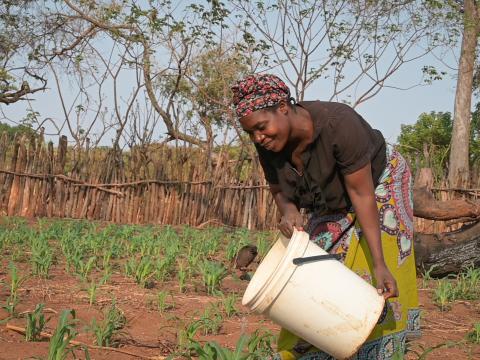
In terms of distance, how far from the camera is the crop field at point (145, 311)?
9.94 feet

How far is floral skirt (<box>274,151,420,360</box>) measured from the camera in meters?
2.47

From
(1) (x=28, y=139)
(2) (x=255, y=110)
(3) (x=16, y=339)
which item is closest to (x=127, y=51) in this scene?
(1) (x=28, y=139)

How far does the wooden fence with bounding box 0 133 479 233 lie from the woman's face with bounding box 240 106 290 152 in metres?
7.59

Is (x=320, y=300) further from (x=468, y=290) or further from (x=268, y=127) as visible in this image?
(x=468, y=290)

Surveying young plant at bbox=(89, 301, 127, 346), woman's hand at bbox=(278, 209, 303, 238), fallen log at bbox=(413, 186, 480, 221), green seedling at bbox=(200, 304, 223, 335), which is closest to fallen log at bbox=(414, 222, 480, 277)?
fallen log at bbox=(413, 186, 480, 221)

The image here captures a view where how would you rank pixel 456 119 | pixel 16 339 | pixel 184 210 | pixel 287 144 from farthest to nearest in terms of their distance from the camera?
pixel 456 119 < pixel 184 210 < pixel 16 339 < pixel 287 144

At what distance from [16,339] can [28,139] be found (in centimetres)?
783

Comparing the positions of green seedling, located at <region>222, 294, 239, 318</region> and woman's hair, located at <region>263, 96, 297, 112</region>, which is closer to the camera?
woman's hair, located at <region>263, 96, 297, 112</region>

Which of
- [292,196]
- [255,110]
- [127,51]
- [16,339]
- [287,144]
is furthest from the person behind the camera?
[127,51]

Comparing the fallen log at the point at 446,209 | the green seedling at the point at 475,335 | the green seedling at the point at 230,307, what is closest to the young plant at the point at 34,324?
the green seedling at the point at 230,307

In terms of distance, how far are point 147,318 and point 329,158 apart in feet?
6.07

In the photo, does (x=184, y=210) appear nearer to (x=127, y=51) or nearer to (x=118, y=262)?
(x=127, y=51)

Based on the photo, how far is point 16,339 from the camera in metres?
3.21

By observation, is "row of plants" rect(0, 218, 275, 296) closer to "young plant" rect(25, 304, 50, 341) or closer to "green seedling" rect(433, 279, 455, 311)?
"young plant" rect(25, 304, 50, 341)
